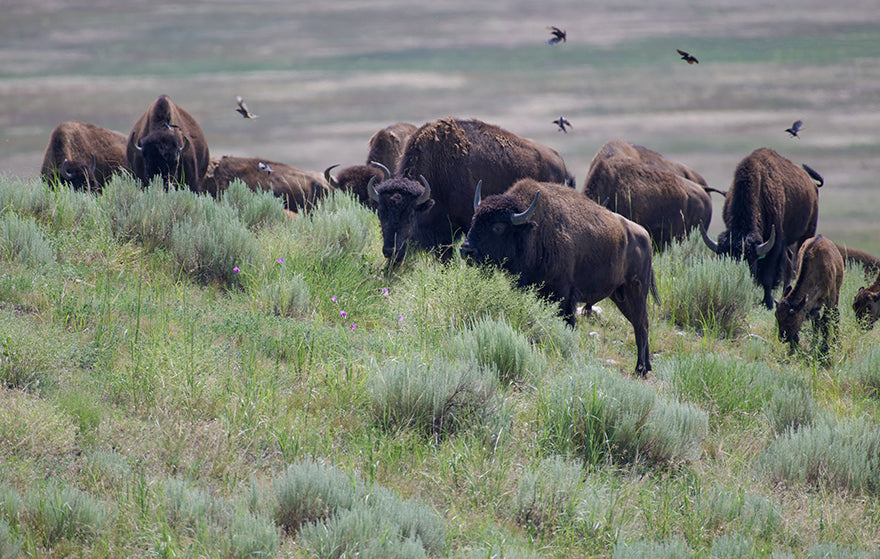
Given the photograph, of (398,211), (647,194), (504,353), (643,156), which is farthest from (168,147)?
(643,156)

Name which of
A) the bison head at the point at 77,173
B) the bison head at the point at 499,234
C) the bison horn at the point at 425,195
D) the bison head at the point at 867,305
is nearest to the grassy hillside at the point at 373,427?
the bison head at the point at 499,234

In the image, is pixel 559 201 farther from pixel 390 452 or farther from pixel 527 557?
pixel 527 557

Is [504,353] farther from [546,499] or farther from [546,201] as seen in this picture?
[546,201]

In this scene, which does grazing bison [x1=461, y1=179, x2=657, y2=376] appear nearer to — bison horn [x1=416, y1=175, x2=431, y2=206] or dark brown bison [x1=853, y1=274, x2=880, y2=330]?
bison horn [x1=416, y1=175, x2=431, y2=206]

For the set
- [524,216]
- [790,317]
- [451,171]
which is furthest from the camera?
[451,171]

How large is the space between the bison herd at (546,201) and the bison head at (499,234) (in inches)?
0.5

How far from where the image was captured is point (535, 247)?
829 cm

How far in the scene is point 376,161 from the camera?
15227 mm

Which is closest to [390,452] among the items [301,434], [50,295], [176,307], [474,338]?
[301,434]

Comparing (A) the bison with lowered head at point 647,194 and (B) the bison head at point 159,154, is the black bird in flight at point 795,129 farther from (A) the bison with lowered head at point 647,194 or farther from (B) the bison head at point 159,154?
(B) the bison head at point 159,154

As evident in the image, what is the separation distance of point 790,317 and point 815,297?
0.35 meters

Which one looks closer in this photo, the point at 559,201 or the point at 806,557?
the point at 806,557

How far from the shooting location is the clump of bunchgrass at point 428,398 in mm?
5691

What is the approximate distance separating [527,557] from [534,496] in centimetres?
66
